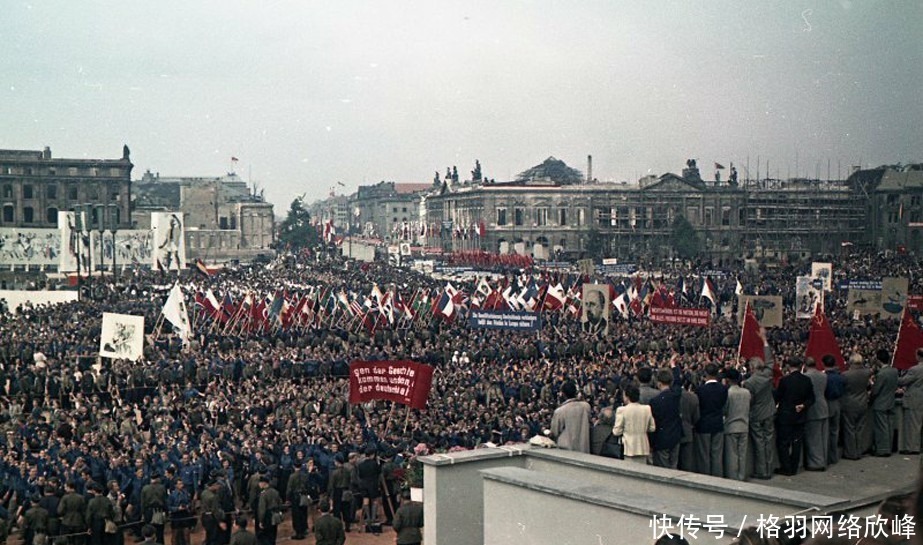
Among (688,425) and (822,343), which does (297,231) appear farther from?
(688,425)

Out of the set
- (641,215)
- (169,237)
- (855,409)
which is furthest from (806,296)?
(641,215)

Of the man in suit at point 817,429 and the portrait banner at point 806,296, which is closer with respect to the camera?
the man in suit at point 817,429

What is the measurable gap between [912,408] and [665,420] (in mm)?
3010

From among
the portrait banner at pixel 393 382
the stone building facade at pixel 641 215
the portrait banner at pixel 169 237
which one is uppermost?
the stone building facade at pixel 641 215

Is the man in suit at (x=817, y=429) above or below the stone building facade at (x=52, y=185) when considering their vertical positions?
below

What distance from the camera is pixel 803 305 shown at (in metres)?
32.1

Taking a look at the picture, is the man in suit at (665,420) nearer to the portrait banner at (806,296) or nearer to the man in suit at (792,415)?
the man in suit at (792,415)

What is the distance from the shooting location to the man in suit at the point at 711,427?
27.4ft

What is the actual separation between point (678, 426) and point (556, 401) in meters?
10.4

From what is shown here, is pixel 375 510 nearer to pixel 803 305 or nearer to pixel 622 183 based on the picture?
pixel 803 305

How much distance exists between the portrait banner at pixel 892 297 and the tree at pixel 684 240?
213 feet

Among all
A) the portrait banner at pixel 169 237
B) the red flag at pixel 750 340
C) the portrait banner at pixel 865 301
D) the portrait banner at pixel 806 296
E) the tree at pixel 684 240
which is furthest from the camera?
the tree at pixel 684 240

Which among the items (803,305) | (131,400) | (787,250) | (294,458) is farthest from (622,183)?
(294,458)

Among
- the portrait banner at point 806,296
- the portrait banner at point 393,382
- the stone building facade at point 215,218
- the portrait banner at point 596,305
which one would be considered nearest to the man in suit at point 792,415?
the portrait banner at point 393,382
